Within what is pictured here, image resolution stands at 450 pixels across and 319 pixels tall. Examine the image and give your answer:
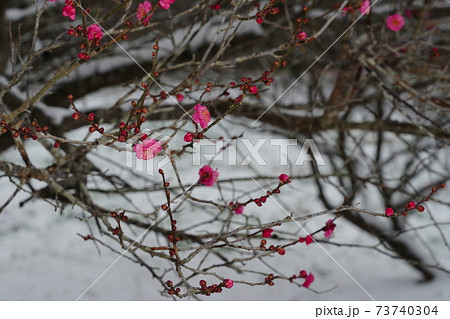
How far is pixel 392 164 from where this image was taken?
5312mm

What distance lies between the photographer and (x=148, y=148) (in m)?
1.50

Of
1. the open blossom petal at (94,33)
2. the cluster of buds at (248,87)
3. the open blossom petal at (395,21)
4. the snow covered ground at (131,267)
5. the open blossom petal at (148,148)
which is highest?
the open blossom petal at (395,21)

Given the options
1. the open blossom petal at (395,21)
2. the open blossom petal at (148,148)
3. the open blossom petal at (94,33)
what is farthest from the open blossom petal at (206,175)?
the open blossom petal at (395,21)

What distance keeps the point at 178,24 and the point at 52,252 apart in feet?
9.07

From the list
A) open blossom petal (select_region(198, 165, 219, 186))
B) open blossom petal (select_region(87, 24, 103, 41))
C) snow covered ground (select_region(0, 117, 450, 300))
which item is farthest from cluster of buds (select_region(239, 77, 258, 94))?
snow covered ground (select_region(0, 117, 450, 300))

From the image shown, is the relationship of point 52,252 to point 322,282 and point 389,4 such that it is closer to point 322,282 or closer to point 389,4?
point 322,282

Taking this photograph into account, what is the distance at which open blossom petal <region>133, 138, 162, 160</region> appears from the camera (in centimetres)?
149

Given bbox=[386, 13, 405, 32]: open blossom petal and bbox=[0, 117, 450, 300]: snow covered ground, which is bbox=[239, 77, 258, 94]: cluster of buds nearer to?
bbox=[386, 13, 405, 32]: open blossom petal

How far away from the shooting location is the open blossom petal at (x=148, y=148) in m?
1.49

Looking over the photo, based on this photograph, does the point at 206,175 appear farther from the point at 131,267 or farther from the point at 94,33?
the point at 131,267

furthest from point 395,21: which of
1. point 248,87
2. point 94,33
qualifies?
point 94,33

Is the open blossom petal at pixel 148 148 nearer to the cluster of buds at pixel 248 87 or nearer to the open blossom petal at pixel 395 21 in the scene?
the cluster of buds at pixel 248 87
